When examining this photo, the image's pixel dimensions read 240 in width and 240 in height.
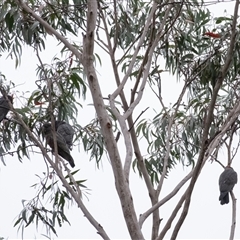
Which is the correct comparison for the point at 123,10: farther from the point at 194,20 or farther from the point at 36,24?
the point at 36,24

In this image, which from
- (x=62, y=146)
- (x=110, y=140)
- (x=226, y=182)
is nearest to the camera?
(x=110, y=140)

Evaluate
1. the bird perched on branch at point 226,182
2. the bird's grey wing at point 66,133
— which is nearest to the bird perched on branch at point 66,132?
the bird's grey wing at point 66,133

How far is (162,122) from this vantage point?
4203 mm

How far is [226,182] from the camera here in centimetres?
363

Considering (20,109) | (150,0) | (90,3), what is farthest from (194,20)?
(90,3)

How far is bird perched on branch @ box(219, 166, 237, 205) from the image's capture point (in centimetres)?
361

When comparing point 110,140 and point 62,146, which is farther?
point 62,146

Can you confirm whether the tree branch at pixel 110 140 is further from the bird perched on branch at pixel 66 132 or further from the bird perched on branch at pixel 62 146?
the bird perched on branch at pixel 66 132

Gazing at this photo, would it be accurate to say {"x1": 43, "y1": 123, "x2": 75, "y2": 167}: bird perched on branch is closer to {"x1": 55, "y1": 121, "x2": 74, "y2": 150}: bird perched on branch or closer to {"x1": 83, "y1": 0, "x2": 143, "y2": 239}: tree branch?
{"x1": 55, "y1": 121, "x2": 74, "y2": 150}: bird perched on branch

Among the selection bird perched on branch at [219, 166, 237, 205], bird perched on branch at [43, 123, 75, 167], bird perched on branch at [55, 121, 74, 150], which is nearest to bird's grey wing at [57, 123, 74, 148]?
bird perched on branch at [55, 121, 74, 150]

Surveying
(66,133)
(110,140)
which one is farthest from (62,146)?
(110,140)

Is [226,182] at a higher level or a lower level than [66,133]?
lower

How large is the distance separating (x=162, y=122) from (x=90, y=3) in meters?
1.60

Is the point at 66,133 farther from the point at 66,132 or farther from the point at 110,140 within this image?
the point at 110,140
